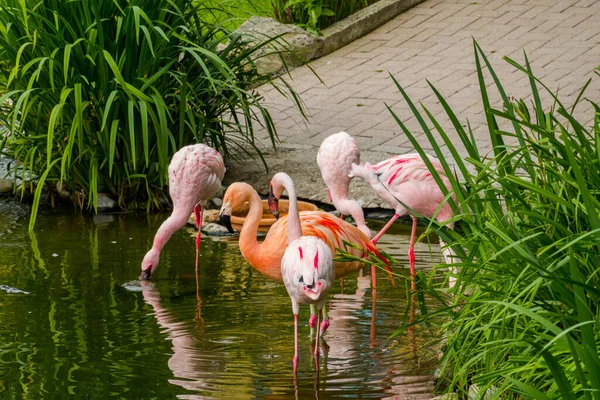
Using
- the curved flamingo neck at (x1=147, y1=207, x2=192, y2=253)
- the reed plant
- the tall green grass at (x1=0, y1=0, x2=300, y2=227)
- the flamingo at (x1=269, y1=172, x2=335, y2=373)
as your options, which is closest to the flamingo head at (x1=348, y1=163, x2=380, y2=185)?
the curved flamingo neck at (x1=147, y1=207, x2=192, y2=253)

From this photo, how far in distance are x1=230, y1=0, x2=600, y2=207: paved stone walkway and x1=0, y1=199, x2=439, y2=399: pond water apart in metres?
1.49

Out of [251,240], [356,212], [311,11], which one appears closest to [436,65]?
[311,11]

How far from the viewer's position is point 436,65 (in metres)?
9.84

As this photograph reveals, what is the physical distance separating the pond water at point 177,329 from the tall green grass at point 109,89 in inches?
18.6

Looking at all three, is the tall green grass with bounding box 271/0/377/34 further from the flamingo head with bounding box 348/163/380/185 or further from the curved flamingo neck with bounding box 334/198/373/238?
the flamingo head with bounding box 348/163/380/185

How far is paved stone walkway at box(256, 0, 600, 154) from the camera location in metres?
8.59

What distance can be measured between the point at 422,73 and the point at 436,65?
0.26 metres

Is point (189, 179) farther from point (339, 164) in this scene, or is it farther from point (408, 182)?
point (408, 182)

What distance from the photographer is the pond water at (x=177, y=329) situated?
4168 mm

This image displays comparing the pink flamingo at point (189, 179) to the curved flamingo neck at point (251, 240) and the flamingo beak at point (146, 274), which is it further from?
the curved flamingo neck at point (251, 240)

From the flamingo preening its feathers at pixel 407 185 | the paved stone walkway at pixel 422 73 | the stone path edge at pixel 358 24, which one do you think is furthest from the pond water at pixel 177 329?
the stone path edge at pixel 358 24

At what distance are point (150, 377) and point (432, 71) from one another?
238 inches

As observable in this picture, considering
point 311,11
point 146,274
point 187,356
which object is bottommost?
point 187,356

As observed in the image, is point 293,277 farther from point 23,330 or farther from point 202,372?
point 23,330
